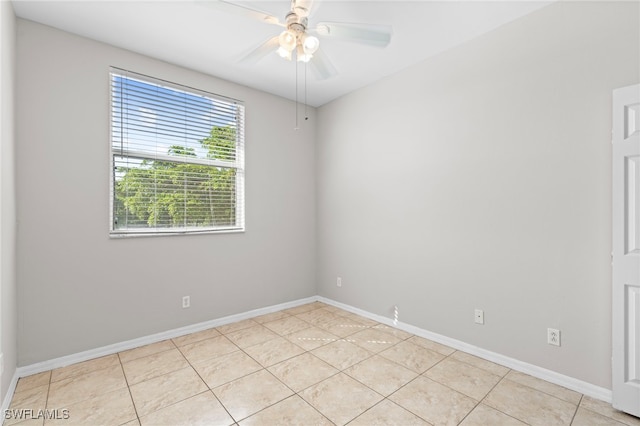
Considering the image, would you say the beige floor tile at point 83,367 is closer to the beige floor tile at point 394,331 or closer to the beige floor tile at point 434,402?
the beige floor tile at point 434,402

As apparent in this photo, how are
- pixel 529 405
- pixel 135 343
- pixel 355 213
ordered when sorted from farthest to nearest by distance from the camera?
A: pixel 355 213 → pixel 135 343 → pixel 529 405

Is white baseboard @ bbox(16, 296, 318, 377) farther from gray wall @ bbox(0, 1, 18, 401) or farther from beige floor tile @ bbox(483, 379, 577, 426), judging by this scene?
beige floor tile @ bbox(483, 379, 577, 426)

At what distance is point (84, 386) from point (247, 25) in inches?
112

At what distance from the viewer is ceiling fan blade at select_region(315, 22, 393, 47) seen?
5.31ft

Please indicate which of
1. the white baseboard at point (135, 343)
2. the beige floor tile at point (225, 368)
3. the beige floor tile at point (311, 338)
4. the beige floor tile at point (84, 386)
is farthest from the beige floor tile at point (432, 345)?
the beige floor tile at point (84, 386)

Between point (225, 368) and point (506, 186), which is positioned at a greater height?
point (506, 186)

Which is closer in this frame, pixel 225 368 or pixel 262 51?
pixel 262 51

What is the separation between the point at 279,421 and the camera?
1729mm

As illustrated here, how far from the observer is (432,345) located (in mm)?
2717

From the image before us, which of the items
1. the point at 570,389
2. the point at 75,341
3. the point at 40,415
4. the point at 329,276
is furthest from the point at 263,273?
the point at 570,389

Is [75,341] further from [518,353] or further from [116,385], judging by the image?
[518,353]

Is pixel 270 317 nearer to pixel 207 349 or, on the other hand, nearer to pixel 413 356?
pixel 207 349

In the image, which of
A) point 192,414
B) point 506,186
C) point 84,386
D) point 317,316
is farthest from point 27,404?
point 506,186

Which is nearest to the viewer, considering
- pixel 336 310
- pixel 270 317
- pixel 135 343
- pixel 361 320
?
pixel 135 343
